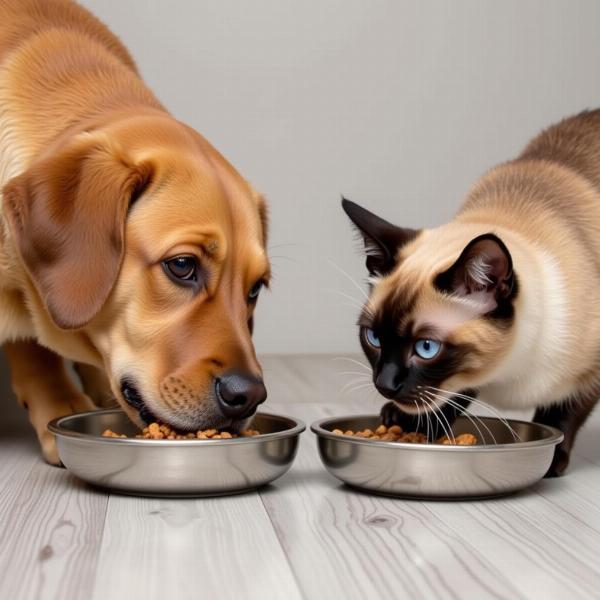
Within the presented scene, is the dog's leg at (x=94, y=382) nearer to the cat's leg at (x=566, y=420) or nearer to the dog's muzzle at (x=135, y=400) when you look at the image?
the dog's muzzle at (x=135, y=400)

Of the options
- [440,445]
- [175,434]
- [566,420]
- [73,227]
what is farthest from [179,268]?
[566,420]

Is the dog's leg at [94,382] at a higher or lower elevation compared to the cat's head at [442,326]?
lower

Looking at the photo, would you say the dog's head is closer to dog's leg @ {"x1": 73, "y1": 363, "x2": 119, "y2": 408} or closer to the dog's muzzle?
the dog's muzzle

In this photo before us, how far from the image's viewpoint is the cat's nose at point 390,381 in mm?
2307

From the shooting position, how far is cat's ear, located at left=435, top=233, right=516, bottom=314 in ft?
7.23

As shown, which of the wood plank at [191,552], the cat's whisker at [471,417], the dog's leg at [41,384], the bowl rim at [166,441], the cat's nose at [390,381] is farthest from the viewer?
the dog's leg at [41,384]

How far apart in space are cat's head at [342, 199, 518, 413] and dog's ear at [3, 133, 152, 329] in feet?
2.12

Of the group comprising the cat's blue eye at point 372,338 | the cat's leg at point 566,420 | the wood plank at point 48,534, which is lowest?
the wood plank at point 48,534

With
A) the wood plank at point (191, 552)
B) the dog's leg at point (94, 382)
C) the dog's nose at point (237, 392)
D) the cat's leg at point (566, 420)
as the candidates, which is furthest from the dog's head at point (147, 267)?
the dog's leg at point (94, 382)

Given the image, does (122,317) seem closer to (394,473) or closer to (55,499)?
(55,499)

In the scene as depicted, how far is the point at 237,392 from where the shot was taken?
2094 millimetres

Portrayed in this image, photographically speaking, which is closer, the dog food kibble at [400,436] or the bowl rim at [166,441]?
the bowl rim at [166,441]

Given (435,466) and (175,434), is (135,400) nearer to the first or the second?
(175,434)

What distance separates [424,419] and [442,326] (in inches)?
11.6
